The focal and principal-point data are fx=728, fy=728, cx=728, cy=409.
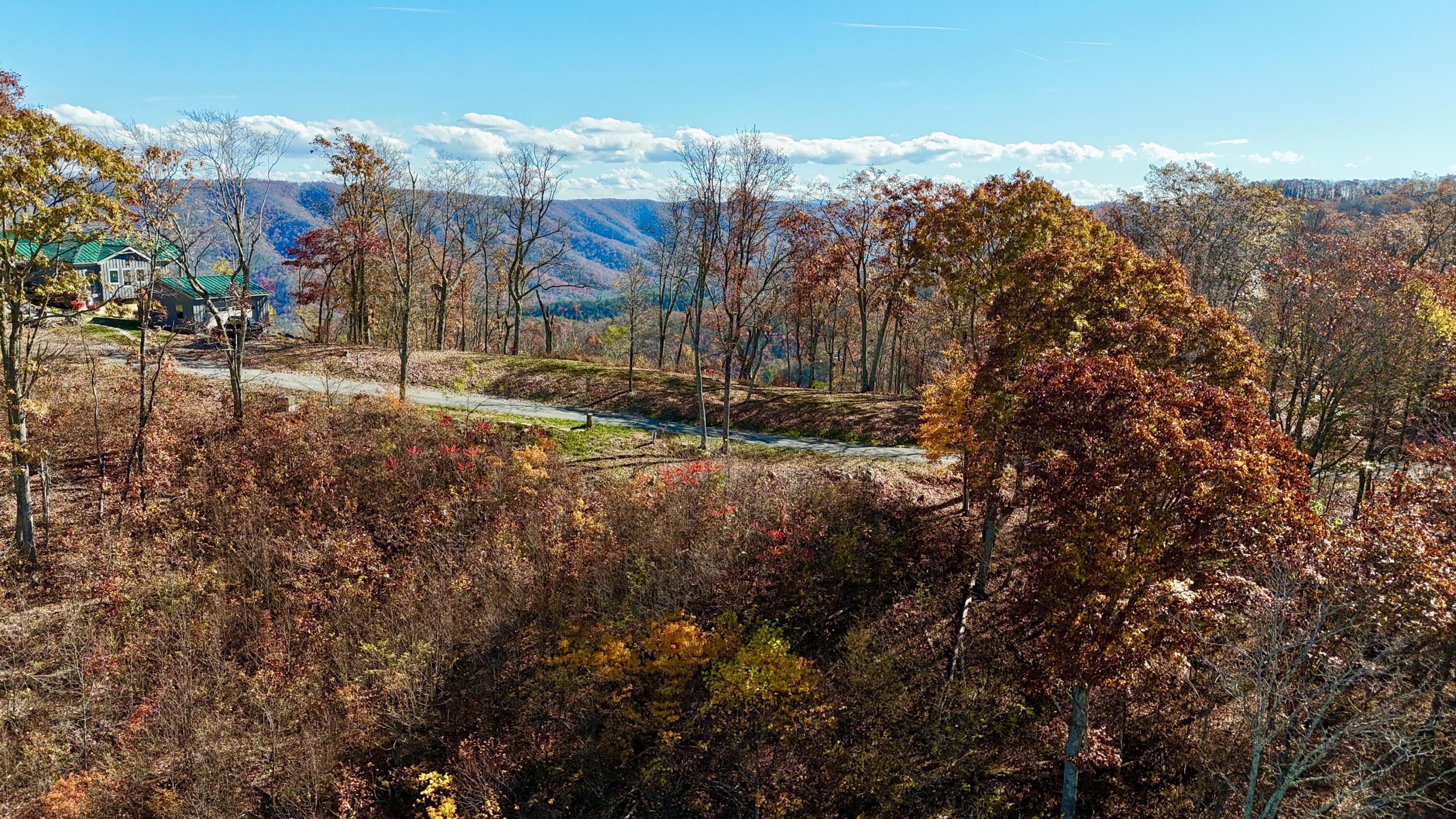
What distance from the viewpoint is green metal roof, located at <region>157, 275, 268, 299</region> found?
2904 centimetres

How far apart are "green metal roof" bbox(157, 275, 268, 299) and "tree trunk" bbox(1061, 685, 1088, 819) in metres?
24.4

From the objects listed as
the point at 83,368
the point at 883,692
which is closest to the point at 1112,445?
the point at 883,692

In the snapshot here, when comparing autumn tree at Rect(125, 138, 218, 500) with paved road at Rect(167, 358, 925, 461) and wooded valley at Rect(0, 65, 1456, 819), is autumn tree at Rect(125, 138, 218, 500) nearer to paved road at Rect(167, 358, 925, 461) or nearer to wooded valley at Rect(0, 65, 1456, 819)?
wooded valley at Rect(0, 65, 1456, 819)

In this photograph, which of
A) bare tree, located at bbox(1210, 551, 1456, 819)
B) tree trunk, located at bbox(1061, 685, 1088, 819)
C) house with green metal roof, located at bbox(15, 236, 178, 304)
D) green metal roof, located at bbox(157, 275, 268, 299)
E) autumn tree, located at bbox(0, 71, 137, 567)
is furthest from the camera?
green metal roof, located at bbox(157, 275, 268, 299)

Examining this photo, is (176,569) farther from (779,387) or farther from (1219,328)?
(1219,328)

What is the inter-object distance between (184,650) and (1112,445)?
19732mm

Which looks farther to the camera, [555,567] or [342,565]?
[342,565]

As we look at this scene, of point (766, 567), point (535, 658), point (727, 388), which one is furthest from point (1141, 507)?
point (727, 388)

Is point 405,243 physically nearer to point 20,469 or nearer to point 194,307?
point 194,307

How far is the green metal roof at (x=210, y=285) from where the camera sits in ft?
95.3

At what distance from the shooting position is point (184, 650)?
55.1 ft

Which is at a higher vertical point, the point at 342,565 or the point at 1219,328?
the point at 1219,328

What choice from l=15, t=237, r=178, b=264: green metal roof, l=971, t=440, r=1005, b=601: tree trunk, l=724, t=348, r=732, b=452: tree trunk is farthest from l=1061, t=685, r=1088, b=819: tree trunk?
l=15, t=237, r=178, b=264: green metal roof

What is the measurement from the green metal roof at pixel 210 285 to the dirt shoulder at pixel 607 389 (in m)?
3.54
